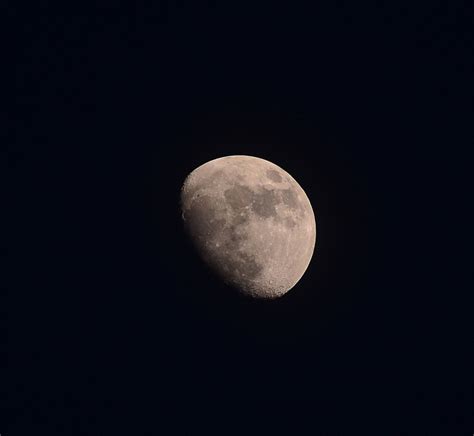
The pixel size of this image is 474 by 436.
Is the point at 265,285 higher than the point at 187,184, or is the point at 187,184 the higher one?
the point at 187,184

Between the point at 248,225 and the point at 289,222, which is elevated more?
the point at 289,222

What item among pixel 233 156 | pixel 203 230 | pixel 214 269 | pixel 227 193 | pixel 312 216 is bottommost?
pixel 214 269

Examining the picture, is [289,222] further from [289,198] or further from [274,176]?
[274,176]

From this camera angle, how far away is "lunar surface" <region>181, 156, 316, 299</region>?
9.66 ft

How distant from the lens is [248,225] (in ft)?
9.59

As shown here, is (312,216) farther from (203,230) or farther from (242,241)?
(203,230)

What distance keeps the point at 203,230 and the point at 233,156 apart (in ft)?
2.74

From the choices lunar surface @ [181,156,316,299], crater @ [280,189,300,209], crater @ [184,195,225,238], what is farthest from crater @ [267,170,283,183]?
crater @ [184,195,225,238]

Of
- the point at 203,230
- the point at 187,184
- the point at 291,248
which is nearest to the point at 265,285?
the point at 291,248

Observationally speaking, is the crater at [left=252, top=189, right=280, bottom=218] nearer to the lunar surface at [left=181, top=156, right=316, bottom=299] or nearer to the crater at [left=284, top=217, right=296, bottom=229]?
the lunar surface at [left=181, top=156, right=316, bottom=299]

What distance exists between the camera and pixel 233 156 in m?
3.42

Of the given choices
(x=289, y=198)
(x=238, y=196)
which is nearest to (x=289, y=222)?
(x=289, y=198)

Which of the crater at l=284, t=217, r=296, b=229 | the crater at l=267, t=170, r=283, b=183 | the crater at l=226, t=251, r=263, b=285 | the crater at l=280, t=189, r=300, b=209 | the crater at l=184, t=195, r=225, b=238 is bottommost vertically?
the crater at l=226, t=251, r=263, b=285

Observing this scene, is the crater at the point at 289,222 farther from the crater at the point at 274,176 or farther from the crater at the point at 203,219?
the crater at the point at 203,219
